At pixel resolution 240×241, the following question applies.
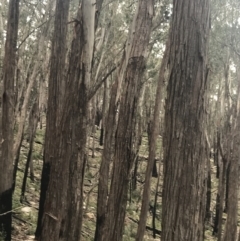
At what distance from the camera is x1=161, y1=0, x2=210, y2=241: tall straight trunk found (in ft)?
10.1

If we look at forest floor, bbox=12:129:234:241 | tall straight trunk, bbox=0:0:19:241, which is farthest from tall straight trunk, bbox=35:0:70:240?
forest floor, bbox=12:129:234:241

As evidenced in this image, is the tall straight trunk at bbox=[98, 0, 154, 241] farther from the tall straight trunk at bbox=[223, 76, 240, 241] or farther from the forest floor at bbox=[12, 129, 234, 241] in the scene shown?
the tall straight trunk at bbox=[223, 76, 240, 241]

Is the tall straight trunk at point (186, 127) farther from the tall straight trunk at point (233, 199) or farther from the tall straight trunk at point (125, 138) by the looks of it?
the tall straight trunk at point (233, 199)

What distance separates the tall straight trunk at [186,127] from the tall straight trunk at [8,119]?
556 centimetres

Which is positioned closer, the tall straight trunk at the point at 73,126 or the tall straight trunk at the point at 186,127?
the tall straight trunk at the point at 186,127

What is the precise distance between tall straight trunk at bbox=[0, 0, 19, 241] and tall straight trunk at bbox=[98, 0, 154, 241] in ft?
9.93

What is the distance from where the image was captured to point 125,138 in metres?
5.73

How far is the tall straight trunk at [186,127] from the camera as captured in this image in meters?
3.08

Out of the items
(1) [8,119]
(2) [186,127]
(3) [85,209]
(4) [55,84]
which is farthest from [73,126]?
(3) [85,209]

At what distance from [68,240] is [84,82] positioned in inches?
92.0

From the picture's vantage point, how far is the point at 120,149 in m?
5.70

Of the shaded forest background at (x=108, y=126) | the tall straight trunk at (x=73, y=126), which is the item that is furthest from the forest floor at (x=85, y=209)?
the tall straight trunk at (x=73, y=126)

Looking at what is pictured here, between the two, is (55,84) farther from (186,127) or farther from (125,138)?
(186,127)

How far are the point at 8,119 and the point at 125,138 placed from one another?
3283 millimetres
